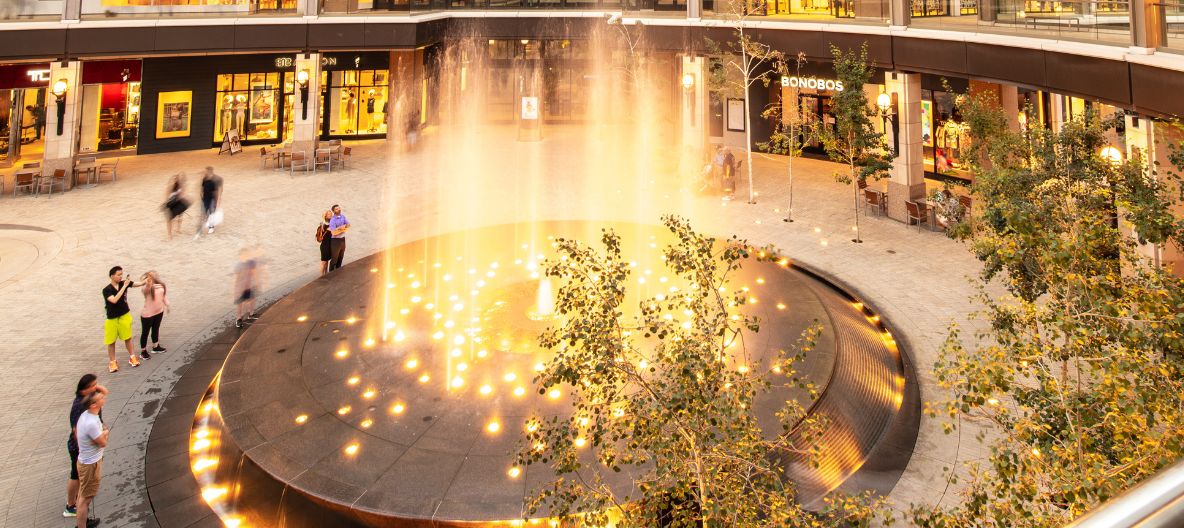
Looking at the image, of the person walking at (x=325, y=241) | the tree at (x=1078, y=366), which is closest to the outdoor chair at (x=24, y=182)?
the person walking at (x=325, y=241)

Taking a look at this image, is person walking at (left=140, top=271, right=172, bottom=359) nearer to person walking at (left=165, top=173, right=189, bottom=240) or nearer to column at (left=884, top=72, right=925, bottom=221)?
person walking at (left=165, top=173, right=189, bottom=240)

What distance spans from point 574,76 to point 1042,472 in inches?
1489

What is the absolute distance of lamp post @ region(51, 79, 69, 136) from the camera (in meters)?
24.1

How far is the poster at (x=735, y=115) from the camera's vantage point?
1273 inches

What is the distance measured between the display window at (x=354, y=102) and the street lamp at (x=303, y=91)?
225 inches

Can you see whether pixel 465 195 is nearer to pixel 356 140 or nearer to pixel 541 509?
pixel 356 140

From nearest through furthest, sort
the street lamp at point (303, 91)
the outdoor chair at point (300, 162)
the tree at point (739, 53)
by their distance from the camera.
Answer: the tree at point (739, 53), the outdoor chair at point (300, 162), the street lamp at point (303, 91)

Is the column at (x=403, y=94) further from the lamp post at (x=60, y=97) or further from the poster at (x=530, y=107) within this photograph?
the lamp post at (x=60, y=97)

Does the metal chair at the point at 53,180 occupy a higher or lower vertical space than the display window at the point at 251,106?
lower

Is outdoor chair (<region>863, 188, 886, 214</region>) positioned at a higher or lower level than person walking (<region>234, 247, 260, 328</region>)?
higher

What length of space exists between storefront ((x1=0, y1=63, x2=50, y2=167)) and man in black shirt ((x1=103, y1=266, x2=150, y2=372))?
19.6 metres

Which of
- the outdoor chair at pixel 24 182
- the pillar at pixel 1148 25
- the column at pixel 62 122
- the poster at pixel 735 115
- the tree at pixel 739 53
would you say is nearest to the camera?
the pillar at pixel 1148 25

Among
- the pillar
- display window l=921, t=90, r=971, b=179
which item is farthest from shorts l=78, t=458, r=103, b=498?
display window l=921, t=90, r=971, b=179

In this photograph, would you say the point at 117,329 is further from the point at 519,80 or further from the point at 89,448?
the point at 519,80
